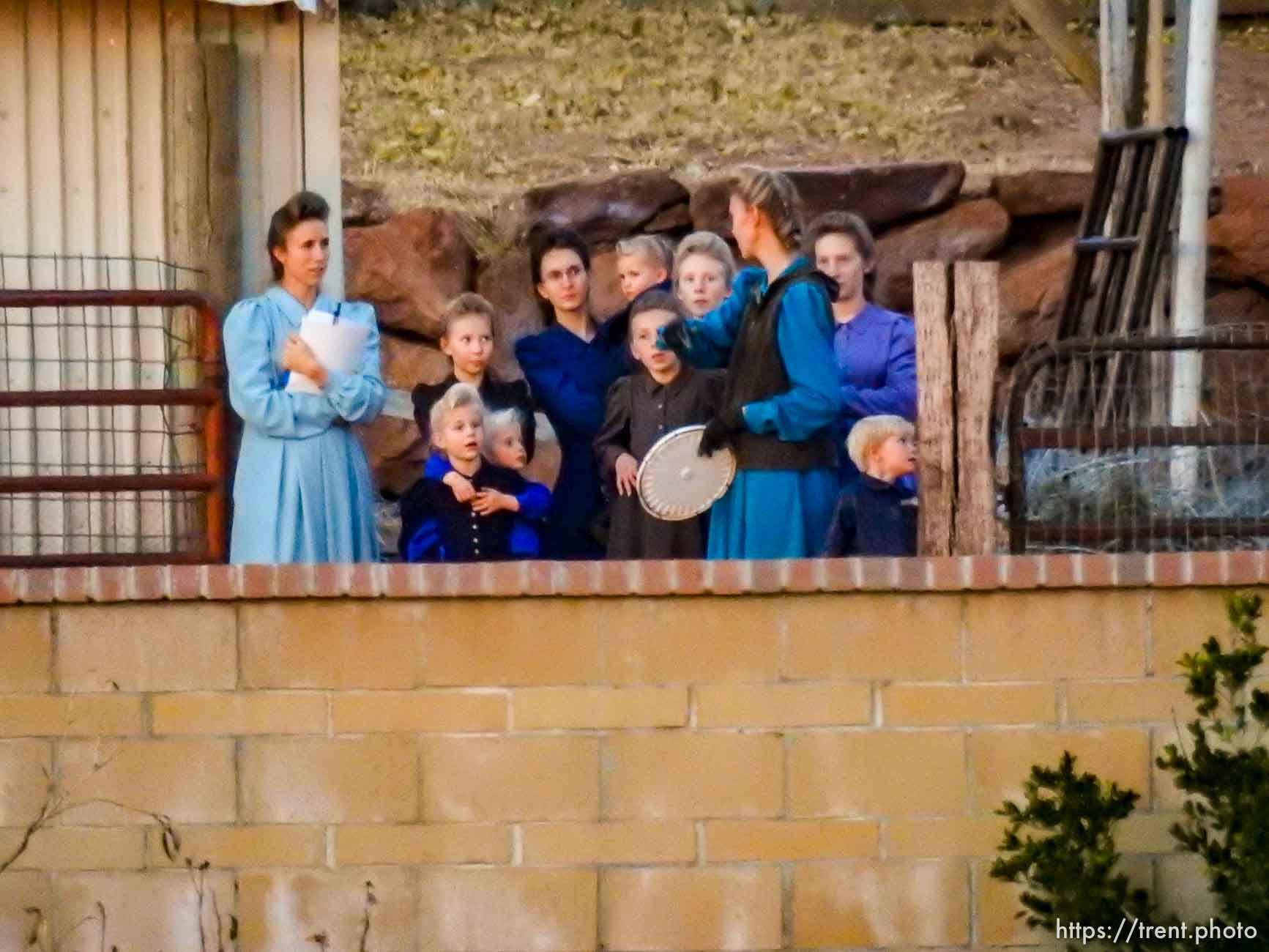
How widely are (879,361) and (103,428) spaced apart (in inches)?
89.5

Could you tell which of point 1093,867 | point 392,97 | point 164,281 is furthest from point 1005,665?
point 392,97

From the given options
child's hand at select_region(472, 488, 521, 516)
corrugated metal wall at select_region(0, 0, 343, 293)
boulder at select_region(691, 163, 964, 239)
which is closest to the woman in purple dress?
child's hand at select_region(472, 488, 521, 516)

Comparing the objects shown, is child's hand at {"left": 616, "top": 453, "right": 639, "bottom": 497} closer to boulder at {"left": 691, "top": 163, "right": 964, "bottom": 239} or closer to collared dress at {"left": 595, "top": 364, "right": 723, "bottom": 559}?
collared dress at {"left": 595, "top": 364, "right": 723, "bottom": 559}

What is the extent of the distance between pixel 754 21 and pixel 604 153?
1927 millimetres

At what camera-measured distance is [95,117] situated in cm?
755

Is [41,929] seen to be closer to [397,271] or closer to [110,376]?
[110,376]

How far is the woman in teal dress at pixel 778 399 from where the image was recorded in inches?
254

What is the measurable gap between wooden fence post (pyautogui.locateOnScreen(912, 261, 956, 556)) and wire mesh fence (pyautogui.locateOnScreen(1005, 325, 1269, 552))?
0.16 metres

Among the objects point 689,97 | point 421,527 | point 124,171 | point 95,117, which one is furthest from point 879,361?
point 689,97

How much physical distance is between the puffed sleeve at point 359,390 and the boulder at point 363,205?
3.71 meters

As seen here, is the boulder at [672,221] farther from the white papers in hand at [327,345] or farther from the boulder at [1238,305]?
the white papers in hand at [327,345]

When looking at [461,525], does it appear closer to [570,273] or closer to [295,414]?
[295,414]

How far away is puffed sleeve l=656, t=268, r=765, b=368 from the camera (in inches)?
262

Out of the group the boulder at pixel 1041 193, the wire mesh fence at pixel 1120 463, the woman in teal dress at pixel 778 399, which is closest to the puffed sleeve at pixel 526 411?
the woman in teal dress at pixel 778 399
